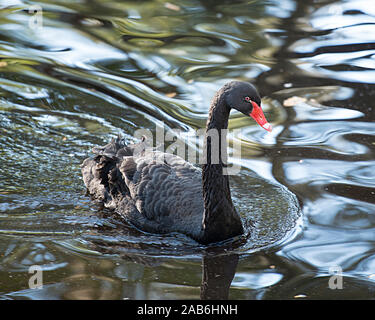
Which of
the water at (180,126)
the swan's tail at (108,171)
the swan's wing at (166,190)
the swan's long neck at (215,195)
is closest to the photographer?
the water at (180,126)

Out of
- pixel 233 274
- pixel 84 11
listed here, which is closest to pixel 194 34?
pixel 84 11

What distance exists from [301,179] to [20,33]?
577 centimetres

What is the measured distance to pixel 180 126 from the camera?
25.3 feet

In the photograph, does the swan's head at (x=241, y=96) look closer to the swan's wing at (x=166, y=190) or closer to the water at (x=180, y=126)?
the swan's wing at (x=166, y=190)

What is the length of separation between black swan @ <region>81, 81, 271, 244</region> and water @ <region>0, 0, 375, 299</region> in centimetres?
15

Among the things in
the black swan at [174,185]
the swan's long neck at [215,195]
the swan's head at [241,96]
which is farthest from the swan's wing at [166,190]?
the swan's head at [241,96]

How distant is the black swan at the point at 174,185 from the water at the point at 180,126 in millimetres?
148

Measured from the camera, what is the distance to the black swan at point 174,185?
17.0 ft

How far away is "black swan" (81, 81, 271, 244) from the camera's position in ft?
17.0

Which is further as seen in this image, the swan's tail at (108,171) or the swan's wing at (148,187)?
the swan's tail at (108,171)

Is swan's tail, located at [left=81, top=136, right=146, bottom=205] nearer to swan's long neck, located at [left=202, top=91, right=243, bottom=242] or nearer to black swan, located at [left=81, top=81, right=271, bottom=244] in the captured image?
black swan, located at [left=81, top=81, right=271, bottom=244]

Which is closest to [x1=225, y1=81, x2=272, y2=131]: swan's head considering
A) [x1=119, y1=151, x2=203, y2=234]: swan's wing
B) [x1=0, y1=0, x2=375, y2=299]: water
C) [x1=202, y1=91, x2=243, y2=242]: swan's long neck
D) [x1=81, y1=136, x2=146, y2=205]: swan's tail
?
[x1=202, y1=91, x2=243, y2=242]: swan's long neck
